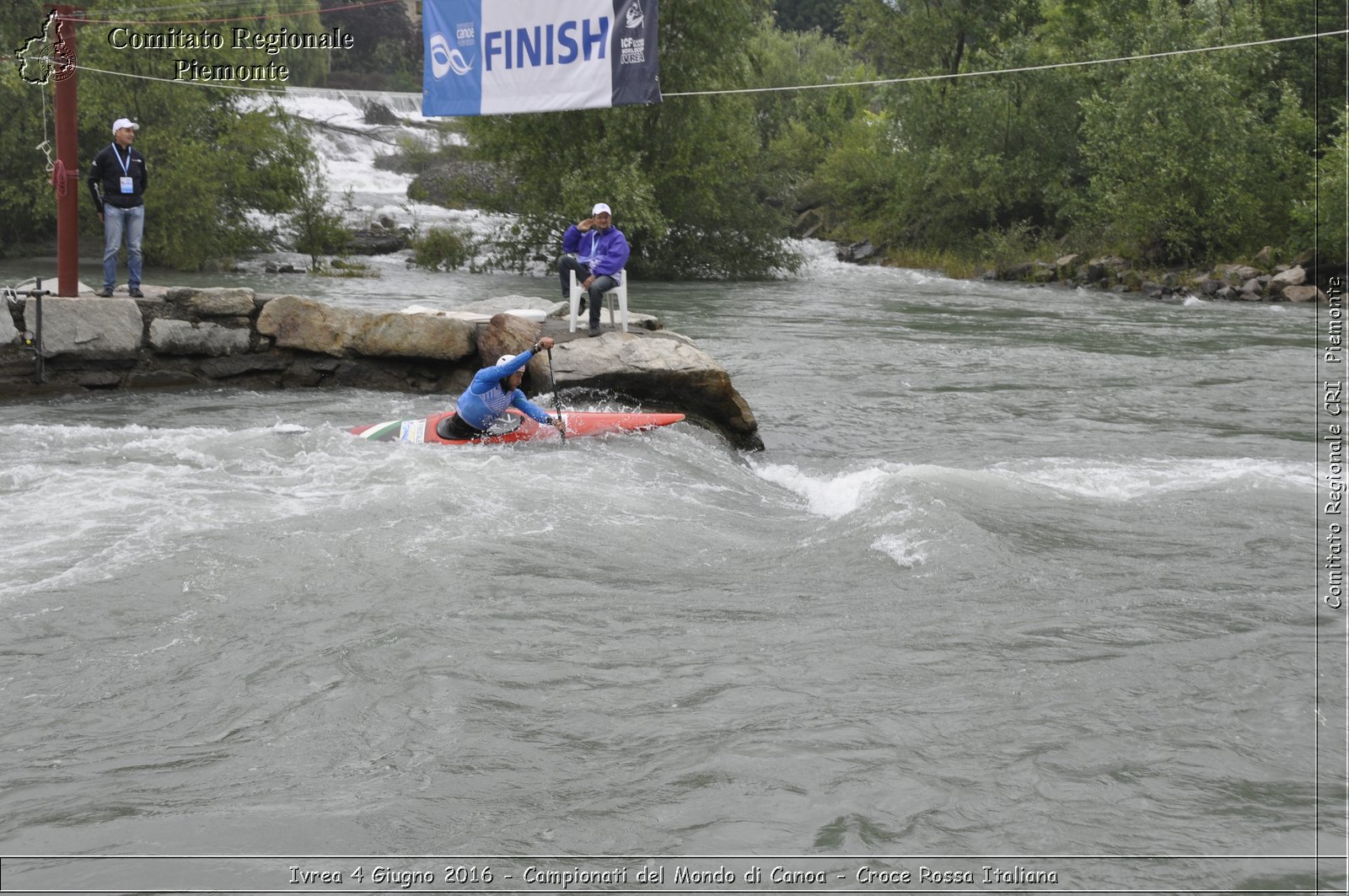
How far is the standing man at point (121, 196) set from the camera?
10562mm

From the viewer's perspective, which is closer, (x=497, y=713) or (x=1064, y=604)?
(x=497, y=713)

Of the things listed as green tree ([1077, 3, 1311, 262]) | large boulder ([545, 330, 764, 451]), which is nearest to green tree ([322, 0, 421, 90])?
green tree ([1077, 3, 1311, 262])

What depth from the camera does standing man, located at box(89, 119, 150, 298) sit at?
10.6 m

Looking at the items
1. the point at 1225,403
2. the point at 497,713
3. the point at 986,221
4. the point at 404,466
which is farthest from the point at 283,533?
the point at 986,221

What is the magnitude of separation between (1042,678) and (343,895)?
8.91ft

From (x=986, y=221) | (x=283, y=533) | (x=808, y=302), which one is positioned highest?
(x=986, y=221)

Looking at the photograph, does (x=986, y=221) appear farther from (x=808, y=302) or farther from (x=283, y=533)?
(x=283, y=533)

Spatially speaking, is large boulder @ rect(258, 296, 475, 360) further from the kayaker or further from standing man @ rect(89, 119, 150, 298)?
the kayaker

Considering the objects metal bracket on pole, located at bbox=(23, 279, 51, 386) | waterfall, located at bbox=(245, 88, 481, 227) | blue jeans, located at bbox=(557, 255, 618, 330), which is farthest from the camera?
waterfall, located at bbox=(245, 88, 481, 227)

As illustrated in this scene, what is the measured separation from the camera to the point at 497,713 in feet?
14.6

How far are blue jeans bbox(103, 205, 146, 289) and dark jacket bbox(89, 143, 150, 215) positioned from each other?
0.06m

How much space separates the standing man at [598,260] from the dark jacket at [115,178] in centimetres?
371

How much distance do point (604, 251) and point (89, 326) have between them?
4.45 meters

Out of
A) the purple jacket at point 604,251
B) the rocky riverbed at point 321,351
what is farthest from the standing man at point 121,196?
the purple jacket at point 604,251
